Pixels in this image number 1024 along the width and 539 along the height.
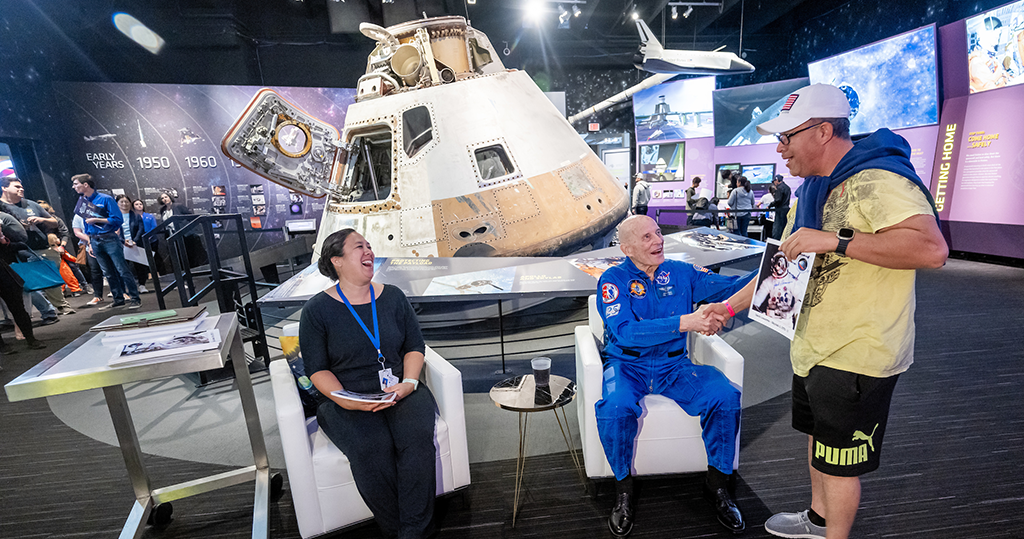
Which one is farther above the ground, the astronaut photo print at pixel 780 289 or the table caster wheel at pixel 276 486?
the astronaut photo print at pixel 780 289

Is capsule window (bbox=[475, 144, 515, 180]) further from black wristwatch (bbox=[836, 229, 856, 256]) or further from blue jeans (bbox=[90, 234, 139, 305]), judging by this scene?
blue jeans (bbox=[90, 234, 139, 305])

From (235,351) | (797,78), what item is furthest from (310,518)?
(797,78)

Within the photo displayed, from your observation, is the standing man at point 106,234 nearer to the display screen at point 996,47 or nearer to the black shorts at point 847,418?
the black shorts at point 847,418

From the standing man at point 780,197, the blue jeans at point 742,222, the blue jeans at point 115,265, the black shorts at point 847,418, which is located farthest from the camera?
the blue jeans at point 742,222

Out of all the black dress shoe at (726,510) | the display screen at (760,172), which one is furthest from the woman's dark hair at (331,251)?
the display screen at (760,172)

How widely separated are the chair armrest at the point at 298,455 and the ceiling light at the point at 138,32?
10.5m

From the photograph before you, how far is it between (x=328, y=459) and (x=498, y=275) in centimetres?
183

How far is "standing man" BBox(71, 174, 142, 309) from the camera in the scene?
20.5 feet

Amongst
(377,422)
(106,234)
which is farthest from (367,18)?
(377,422)

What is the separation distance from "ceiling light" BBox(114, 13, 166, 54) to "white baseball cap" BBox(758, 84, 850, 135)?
38.4 ft

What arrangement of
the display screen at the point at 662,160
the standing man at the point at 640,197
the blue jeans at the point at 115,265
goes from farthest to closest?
the display screen at the point at 662,160, the standing man at the point at 640,197, the blue jeans at the point at 115,265

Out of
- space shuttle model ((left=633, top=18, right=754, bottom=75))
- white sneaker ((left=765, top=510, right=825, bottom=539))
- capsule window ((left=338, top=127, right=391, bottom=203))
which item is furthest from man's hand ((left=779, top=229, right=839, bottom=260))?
space shuttle model ((left=633, top=18, right=754, bottom=75))

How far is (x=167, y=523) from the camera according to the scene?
232 centimetres

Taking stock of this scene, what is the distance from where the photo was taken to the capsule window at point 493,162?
4242mm
